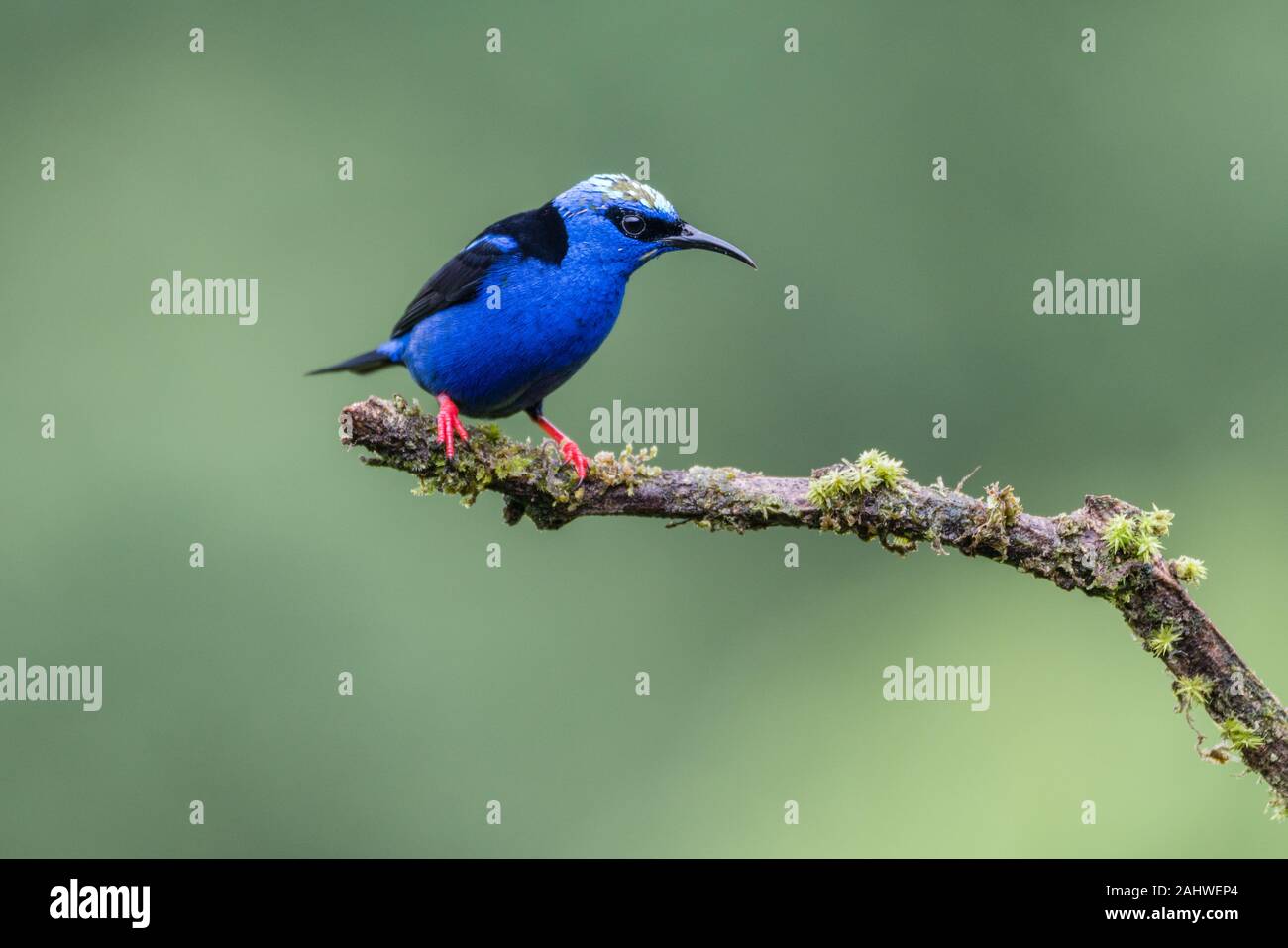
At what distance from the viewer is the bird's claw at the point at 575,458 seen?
17.7 feet

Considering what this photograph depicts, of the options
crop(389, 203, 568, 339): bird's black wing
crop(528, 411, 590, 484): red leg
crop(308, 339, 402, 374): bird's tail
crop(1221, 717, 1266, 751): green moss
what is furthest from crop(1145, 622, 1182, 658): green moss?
crop(308, 339, 402, 374): bird's tail

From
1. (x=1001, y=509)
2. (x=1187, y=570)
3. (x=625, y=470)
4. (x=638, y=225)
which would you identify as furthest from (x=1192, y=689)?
(x=638, y=225)

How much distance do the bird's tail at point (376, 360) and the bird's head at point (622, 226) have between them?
102 centimetres

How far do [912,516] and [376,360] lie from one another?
2892 mm

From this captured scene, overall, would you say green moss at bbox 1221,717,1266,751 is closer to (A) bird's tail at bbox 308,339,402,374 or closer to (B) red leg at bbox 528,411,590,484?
(B) red leg at bbox 528,411,590,484

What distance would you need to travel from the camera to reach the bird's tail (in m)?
6.91

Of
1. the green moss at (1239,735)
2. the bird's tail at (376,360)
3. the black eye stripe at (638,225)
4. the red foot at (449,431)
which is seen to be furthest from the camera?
the bird's tail at (376,360)

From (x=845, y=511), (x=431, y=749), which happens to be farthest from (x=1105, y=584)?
(x=431, y=749)

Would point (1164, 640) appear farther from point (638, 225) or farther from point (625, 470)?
point (638, 225)

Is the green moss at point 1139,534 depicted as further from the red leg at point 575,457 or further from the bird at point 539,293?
the bird at point 539,293

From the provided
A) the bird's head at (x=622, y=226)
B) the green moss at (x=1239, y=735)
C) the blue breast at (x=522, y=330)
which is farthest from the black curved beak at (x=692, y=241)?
the green moss at (x=1239, y=735)

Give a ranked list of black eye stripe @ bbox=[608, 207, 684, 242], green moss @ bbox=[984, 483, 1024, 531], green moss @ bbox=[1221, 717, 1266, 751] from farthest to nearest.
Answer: black eye stripe @ bbox=[608, 207, 684, 242]
green moss @ bbox=[984, 483, 1024, 531]
green moss @ bbox=[1221, 717, 1266, 751]

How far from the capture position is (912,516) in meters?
5.04

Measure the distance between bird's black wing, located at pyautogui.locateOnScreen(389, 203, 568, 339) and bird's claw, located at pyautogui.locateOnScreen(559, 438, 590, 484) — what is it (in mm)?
939
